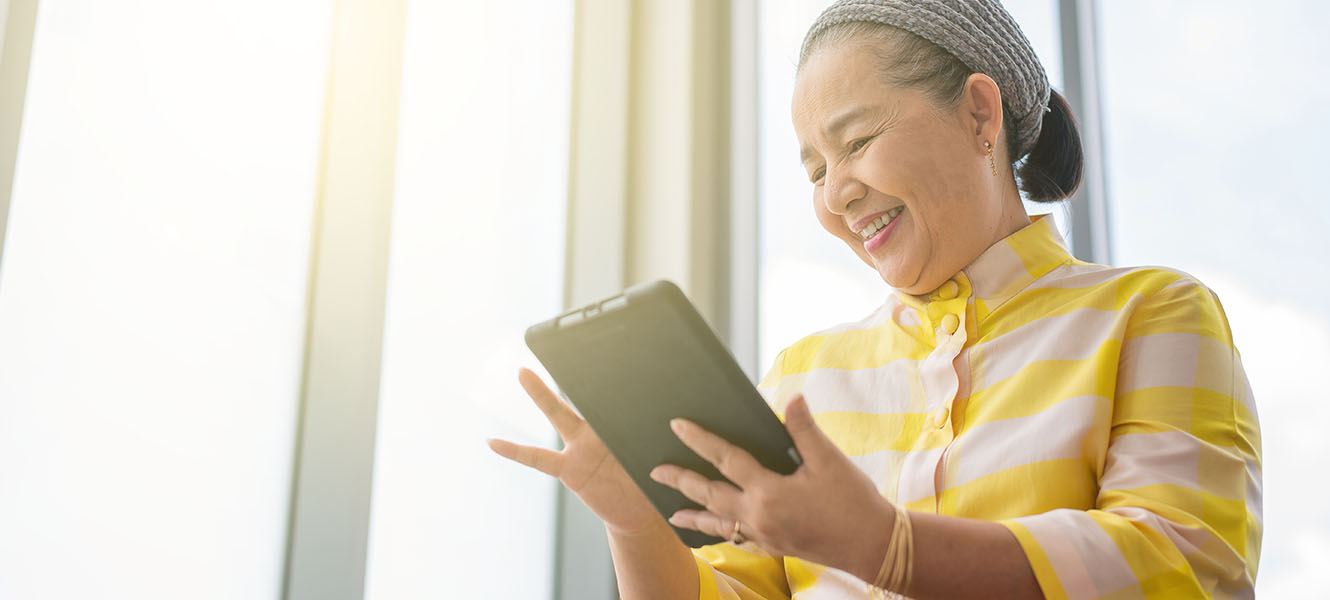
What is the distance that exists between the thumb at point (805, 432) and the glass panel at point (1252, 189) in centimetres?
132

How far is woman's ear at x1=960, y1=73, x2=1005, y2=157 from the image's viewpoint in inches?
43.3

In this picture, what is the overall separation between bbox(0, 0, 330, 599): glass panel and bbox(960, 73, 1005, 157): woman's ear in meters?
1.02

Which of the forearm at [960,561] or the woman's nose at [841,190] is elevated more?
the woman's nose at [841,190]

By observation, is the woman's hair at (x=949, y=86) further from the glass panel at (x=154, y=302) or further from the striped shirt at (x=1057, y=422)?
the glass panel at (x=154, y=302)

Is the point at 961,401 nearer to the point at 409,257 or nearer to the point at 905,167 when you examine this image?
the point at 905,167

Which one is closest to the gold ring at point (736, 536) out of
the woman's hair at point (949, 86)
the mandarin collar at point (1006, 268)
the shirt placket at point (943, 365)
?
the shirt placket at point (943, 365)

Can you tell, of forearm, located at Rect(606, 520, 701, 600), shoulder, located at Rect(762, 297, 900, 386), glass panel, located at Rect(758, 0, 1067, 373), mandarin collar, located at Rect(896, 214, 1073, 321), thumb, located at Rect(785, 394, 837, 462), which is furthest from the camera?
glass panel, located at Rect(758, 0, 1067, 373)

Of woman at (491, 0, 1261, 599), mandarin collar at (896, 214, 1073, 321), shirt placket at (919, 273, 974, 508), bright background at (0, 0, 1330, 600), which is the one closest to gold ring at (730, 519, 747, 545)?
woman at (491, 0, 1261, 599)

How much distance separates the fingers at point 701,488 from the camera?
75cm

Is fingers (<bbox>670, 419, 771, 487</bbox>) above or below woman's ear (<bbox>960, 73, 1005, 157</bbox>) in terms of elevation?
below

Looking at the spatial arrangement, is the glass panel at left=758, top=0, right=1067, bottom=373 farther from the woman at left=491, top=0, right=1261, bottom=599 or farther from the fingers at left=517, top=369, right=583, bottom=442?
the fingers at left=517, top=369, right=583, bottom=442

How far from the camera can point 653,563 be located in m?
0.95

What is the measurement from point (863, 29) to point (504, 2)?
1.11 m

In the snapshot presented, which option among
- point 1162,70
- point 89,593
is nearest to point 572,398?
point 89,593
